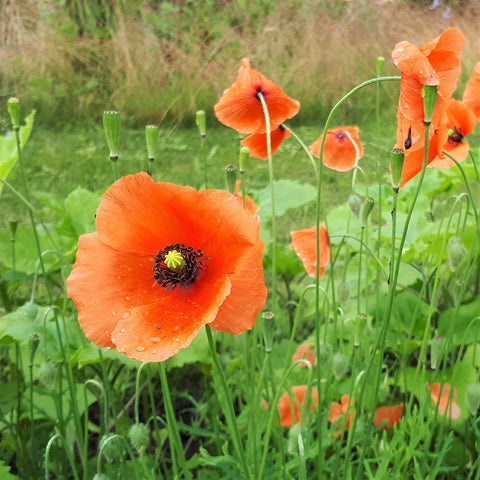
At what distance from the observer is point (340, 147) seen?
3.62 feet

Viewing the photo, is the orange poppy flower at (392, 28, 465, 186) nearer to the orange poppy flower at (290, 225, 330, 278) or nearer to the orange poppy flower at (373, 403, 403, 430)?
the orange poppy flower at (290, 225, 330, 278)

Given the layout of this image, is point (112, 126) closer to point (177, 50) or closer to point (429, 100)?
point (429, 100)

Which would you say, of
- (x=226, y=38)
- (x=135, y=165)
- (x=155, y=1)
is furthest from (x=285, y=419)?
(x=155, y=1)

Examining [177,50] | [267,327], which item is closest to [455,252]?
[267,327]

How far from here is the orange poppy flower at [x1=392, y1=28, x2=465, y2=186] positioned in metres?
0.65

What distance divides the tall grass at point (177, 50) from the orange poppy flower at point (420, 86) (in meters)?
3.00

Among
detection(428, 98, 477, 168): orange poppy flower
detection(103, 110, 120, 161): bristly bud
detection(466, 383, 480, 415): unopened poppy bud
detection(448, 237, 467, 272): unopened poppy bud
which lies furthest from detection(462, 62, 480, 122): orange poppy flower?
detection(103, 110, 120, 161): bristly bud

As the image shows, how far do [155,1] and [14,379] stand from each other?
3.57 m

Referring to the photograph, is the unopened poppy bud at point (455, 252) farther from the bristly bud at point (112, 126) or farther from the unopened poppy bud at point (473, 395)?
the bristly bud at point (112, 126)

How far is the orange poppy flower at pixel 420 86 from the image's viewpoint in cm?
65

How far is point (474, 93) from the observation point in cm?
109

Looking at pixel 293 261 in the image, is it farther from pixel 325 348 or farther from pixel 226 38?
pixel 226 38

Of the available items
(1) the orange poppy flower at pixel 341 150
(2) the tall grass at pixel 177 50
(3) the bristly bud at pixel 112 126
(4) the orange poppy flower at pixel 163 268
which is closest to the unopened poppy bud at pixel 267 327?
(4) the orange poppy flower at pixel 163 268

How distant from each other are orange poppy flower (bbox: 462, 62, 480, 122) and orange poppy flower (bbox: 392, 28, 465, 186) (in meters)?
0.34
